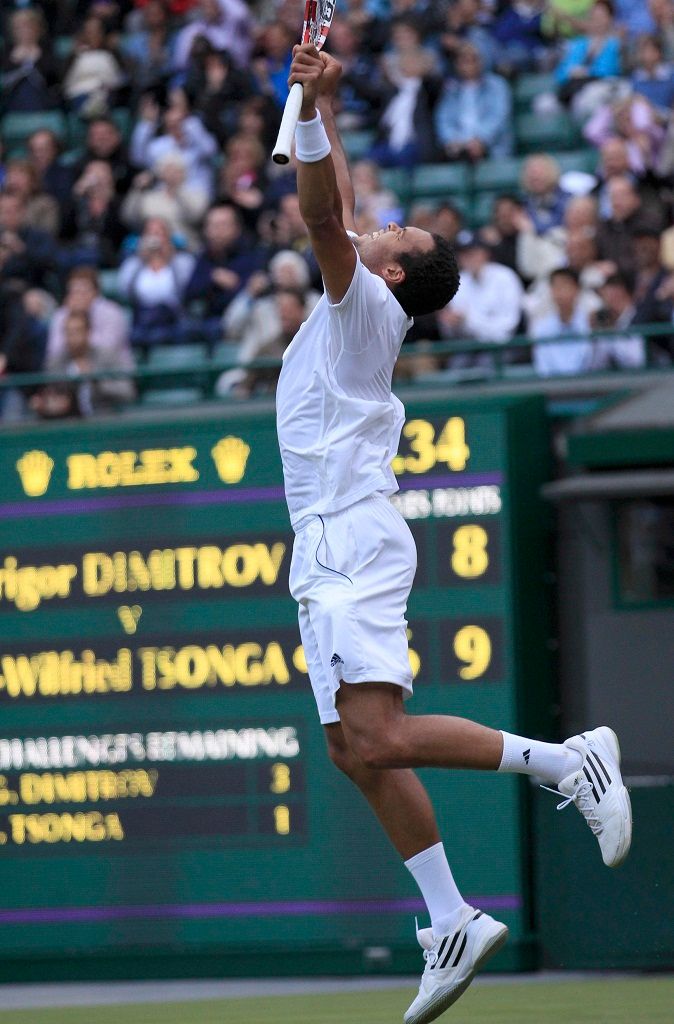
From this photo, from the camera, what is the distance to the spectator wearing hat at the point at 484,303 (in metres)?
10.0

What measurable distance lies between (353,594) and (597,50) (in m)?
7.57

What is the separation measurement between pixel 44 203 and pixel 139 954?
235 inches

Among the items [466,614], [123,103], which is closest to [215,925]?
[466,614]

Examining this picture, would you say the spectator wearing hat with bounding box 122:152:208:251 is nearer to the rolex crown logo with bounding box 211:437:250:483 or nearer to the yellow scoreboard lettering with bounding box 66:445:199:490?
the yellow scoreboard lettering with bounding box 66:445:199:490

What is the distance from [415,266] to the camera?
217 inches

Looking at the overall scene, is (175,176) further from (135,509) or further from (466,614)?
(466,614)

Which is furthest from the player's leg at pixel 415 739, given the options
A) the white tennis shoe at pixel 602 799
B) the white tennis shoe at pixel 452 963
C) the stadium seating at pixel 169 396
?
the stadium seating at pixel 169 396

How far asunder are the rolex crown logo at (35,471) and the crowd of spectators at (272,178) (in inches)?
18.2

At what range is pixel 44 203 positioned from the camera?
12883mm

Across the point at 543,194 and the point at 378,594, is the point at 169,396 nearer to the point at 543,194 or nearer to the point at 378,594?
the point at 543,194

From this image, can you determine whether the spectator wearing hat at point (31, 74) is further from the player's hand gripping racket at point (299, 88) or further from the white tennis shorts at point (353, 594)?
the white tennis shorts at point (353, 594)

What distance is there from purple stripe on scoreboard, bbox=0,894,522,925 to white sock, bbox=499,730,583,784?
2775 mm

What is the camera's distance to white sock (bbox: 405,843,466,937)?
547cm

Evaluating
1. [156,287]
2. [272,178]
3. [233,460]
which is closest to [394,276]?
[233,460]
